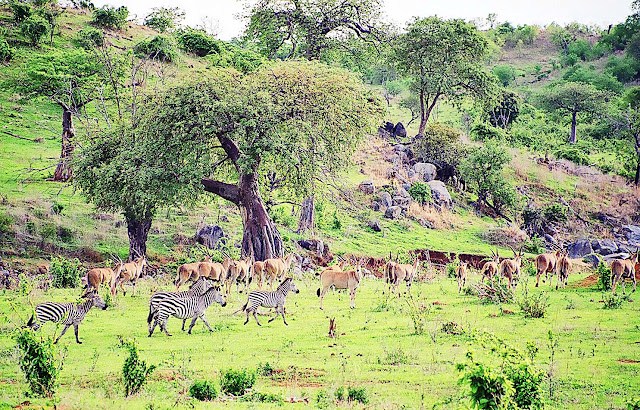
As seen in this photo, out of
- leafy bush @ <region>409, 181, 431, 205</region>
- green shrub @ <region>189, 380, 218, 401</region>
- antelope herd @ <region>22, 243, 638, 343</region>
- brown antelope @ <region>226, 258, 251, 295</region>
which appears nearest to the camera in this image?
green shrub @ <region>189, 380, 218, 401</region>

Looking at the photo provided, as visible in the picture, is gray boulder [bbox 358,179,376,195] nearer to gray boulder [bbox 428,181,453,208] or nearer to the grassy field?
gray boulder [bbox 428,181,453,208]

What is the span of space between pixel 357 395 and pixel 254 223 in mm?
15875

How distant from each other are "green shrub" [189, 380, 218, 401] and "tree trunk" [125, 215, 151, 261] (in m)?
17.5

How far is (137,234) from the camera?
86.7 ft

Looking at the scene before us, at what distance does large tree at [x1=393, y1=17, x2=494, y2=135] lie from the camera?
47625mm

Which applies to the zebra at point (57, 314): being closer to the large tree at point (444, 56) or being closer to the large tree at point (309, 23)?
the large tree at point (309, 23)

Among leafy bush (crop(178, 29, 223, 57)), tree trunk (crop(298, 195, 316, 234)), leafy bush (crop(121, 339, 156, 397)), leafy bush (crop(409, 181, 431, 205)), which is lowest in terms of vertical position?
leafy bush (crop(121, 339, 156, 397))

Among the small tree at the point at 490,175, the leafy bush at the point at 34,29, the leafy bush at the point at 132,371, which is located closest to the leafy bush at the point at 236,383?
the leafy bush at the point at 132,371

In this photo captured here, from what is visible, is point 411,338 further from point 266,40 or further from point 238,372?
point 266,40

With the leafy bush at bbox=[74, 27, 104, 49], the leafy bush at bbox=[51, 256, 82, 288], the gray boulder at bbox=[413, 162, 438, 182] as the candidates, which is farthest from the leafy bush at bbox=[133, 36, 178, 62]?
the leafy bush at bbox=[51, 256, 82, 288]

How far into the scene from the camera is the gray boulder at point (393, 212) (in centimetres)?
3791

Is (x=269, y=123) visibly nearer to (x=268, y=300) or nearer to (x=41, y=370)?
(x=268, y=300)

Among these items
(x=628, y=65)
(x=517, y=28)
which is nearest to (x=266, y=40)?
(x=628, y=65)

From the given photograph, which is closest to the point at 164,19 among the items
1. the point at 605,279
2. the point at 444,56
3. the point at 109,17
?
the point at 109,17
